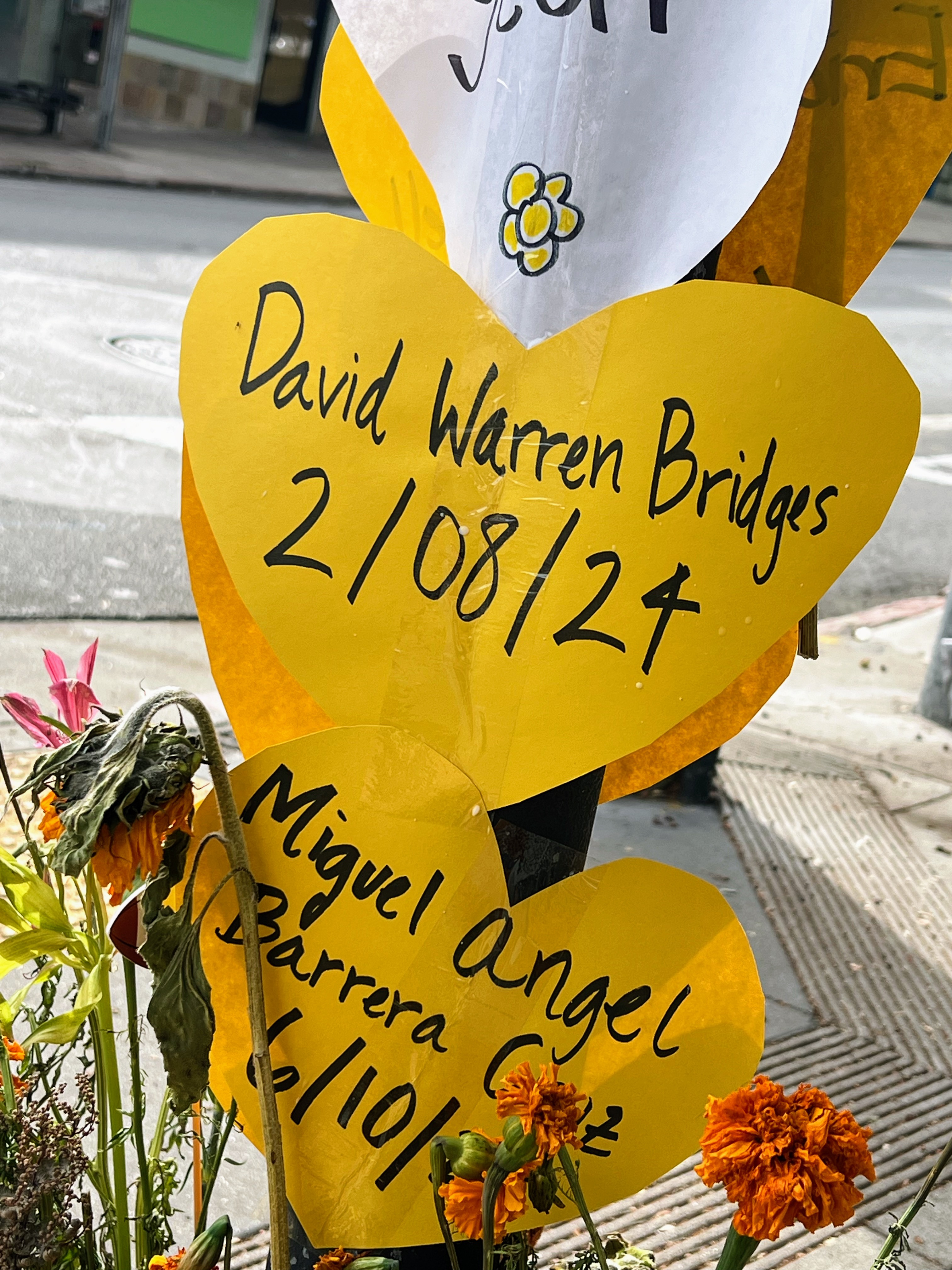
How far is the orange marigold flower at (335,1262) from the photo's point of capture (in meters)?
1.20

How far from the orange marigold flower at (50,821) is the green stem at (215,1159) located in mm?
282

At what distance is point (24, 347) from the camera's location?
26.8 feet

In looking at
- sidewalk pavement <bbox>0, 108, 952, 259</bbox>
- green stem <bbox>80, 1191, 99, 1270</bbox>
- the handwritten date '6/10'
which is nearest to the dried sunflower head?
the handwritten date '6/10'

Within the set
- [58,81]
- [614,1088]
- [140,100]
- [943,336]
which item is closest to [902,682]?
[614,1088]

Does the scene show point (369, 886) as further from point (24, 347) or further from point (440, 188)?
point (24, 347)

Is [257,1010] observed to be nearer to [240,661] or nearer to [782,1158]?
[240,661]

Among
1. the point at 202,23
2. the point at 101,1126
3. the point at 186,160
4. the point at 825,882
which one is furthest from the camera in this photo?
the point at 202,23

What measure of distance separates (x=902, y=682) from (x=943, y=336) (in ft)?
25.8

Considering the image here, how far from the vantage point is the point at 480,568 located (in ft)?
4.00

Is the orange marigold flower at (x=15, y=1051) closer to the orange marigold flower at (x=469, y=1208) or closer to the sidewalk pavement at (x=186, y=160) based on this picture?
the orange marigold flower at (x=469, y=1208)

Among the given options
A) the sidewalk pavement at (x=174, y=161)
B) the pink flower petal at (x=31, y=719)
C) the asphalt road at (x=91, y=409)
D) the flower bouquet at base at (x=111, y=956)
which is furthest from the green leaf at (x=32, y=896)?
the sidewalk pavement at (x=174, y=161)

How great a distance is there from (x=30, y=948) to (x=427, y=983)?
0.34 m

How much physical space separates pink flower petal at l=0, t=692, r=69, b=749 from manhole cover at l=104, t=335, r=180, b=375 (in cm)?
716

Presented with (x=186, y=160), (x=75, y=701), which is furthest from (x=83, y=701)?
(x=186, y=160)
